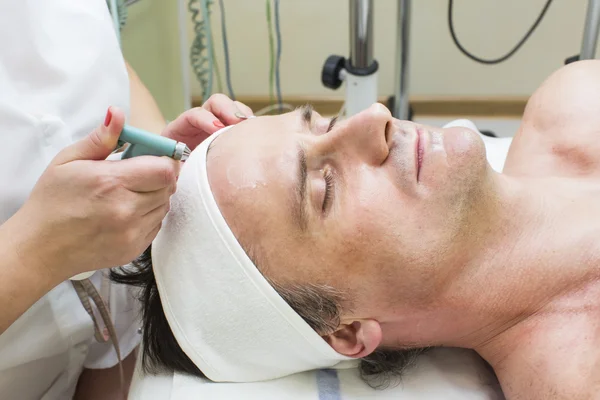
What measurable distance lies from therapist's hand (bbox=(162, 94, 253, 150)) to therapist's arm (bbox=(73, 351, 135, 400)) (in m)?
0.54

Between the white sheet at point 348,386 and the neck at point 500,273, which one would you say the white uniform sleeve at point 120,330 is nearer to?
the white sheet at point 348,386

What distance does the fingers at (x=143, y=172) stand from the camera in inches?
34.2

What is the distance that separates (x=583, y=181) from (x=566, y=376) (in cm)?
46

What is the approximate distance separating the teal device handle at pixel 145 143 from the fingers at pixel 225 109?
346 mm

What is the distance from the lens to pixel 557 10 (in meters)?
2.52

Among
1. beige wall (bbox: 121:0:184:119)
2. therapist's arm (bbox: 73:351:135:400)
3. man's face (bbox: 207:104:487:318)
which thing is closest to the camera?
man's face (bbox: 207:104:487:318)

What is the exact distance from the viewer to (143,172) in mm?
870

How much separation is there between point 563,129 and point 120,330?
1.12 meters

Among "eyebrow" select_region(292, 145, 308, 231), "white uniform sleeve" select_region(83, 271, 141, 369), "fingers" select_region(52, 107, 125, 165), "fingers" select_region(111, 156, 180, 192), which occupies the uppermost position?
"fingers" select_region(52, 107, 125, 165)

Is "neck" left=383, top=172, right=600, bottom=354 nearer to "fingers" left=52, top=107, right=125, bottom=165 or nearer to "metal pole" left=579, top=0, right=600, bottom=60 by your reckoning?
"fingers" left=52, top=107, right=125, bottom=165

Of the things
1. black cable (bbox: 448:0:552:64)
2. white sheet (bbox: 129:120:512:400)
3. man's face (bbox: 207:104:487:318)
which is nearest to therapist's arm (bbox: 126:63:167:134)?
man's face (bbox: 207:104:487:318)

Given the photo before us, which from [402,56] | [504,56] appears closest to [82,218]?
[402,56]

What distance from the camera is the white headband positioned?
3.34ft

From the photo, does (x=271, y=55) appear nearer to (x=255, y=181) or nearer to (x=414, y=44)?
(x=414, y=44)
